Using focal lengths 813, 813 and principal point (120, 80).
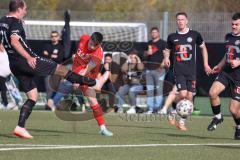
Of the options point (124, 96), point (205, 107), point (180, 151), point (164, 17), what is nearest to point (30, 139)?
point (180, 151)

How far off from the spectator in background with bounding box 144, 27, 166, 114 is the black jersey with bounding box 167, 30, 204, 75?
532 centimetres

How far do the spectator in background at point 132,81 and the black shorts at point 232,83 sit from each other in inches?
322

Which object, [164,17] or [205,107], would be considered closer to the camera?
[205,107]

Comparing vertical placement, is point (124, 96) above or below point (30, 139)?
below

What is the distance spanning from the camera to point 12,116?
1817cm

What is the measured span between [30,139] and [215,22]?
1620 cm

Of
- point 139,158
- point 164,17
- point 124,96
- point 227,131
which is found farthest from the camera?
point 164,17

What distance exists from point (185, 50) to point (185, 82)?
0.64 meters

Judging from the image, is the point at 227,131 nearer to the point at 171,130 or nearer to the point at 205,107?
the point at 171,130

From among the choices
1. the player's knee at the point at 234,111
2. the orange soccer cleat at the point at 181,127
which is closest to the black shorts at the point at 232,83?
the player's knee at the point at 234,111

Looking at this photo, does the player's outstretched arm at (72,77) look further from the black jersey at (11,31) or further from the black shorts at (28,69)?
the black jersey at (11,31)

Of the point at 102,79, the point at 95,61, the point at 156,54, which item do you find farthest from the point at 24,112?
the point at 156,54

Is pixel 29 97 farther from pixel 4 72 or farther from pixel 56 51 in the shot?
pixel 56 51

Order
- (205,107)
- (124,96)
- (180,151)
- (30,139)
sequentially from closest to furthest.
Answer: (180,151), (30,139), (124,96), (205,107)
